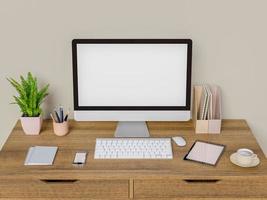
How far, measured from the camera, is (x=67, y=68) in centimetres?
239

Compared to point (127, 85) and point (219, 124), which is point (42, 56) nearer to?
point (127, 85)

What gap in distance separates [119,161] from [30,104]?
0.59 m

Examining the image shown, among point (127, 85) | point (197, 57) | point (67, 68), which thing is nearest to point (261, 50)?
point (197, 57)

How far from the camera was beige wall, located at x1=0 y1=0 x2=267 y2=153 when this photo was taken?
2.28 m

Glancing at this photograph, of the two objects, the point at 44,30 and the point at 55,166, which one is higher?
the point at 44,30

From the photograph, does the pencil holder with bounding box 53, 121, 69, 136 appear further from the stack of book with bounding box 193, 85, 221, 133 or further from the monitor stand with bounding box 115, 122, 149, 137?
the stack of book with bounding box 193, 85, 221, 133

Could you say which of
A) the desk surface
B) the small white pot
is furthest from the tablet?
the small white pot

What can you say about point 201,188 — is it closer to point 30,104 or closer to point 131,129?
point 131,129

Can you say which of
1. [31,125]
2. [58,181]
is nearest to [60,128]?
[31,125]

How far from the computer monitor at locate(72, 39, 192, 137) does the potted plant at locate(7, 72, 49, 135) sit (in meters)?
0.20

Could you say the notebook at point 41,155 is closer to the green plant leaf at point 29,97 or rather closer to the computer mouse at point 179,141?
the green plant leaf at point 29,97

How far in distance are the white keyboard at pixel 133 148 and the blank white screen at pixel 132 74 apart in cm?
21

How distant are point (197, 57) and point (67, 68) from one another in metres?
0.70

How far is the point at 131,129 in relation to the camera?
2.29 meters
